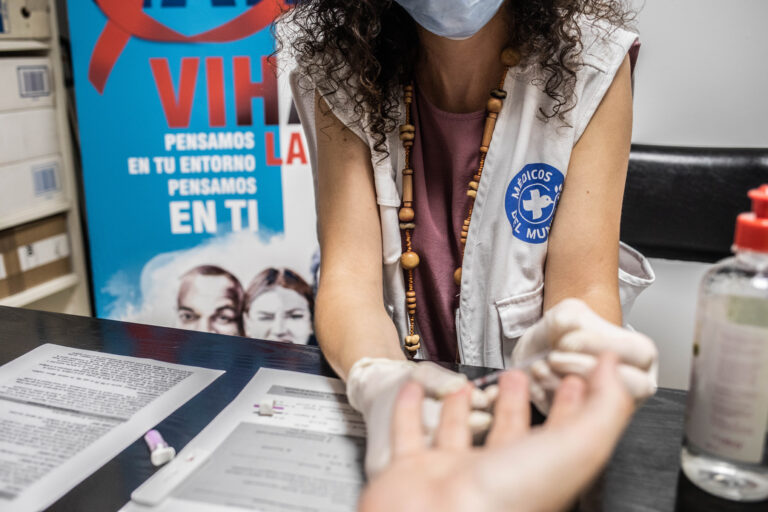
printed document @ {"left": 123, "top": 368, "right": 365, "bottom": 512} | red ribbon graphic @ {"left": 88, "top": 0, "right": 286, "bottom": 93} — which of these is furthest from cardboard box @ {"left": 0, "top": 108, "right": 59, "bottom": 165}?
printed document @ {"left": 123, "top": 368, "right": 365, "bottom": 512}

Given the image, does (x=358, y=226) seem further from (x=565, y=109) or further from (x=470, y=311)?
(x=565, y=109)

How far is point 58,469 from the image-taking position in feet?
1.82

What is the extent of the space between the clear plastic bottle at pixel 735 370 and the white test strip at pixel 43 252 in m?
1.94

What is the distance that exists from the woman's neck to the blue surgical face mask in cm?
12

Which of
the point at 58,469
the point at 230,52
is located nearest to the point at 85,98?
the point at 230,52

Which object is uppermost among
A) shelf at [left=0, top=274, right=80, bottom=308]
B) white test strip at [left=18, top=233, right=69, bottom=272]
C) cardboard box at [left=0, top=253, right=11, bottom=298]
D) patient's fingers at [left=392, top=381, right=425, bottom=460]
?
patient's fingers at [left=392, top=381, right=425, bottom=460]

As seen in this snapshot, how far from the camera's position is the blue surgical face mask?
805 millimetres

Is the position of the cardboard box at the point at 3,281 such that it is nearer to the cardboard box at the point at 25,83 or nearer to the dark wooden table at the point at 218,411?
the cardboard box at the point at 25,83

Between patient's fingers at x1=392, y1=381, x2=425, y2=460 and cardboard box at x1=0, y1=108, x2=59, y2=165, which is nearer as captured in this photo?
patient's fingers at x1=392, y1=381, x2=425, y2=460

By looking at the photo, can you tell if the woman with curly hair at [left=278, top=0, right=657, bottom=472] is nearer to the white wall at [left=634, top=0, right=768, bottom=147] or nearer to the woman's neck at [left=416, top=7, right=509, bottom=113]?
the woman's neck at [left=416, top=7, right=509, bottom=113]

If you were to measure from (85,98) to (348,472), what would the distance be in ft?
5.51

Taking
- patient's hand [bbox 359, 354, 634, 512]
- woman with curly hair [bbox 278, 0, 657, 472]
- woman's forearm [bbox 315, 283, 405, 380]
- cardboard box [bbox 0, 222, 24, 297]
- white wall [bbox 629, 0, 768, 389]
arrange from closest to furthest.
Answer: patient's hand [bbox 359, 354, 634, 512]
woman's forearm [bbox 315, 283, 405, 380]
woman with curly hair [bbox 278, 0, 657, 472]
white wall [bbox 629, 0, 768, 389]
cardboard box [bbox 0, 222, 24, 297]

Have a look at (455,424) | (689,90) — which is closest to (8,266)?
(455,424)

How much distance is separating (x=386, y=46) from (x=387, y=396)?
2.08ft
